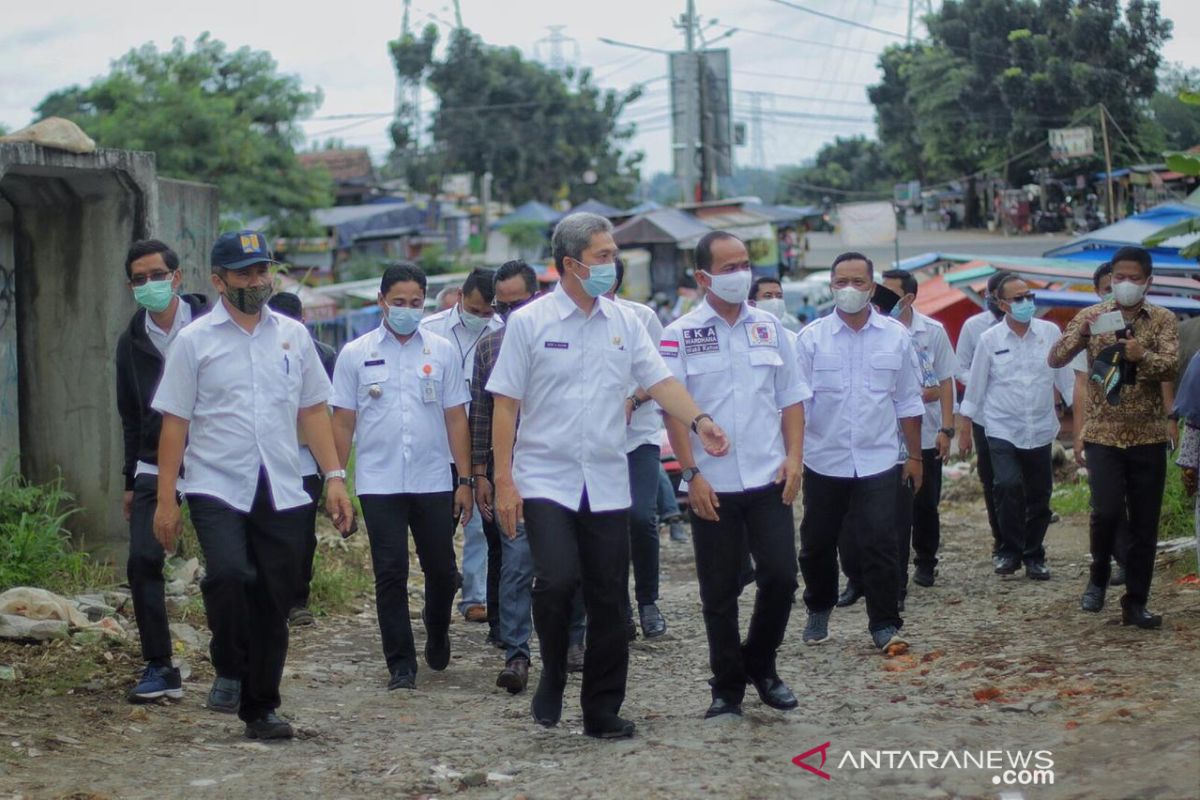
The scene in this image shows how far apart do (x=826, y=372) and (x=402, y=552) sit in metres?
2.19

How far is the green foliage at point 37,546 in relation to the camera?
7.68m

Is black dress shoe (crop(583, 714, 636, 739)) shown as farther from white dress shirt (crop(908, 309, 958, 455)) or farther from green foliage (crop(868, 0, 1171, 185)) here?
green foliage (crop(868, 0, 1171, 185))

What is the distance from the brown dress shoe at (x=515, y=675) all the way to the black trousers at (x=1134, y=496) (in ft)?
9.68

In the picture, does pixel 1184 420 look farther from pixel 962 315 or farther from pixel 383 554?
pixel 962 315

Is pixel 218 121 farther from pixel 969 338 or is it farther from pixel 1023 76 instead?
pixel 969 338

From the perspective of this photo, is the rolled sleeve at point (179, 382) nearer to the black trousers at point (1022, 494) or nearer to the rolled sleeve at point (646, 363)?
the rolled sleeve at point (646, 363)

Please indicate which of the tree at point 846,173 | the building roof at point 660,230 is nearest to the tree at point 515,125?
the tree at point 846,173

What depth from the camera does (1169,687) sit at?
5.60 meters

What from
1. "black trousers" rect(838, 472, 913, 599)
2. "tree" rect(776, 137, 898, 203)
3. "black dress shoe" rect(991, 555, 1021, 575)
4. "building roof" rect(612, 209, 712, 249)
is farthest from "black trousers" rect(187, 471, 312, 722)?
"tree" rect(776, 137, 898, 203)

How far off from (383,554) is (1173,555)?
5257 mm

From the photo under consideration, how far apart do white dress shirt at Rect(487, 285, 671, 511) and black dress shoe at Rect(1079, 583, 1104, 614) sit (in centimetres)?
347

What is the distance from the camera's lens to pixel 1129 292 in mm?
7023

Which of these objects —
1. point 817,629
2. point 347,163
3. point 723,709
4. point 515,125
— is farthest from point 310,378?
point 347,163

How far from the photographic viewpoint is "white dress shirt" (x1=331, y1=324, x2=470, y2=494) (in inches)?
260
